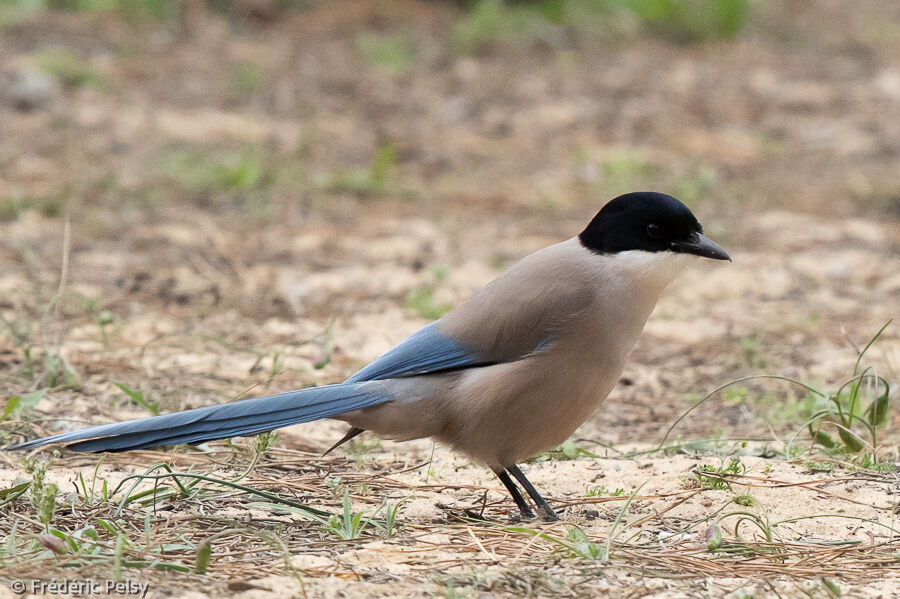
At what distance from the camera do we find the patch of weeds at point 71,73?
10.4 meters

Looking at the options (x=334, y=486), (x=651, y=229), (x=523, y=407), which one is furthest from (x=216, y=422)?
(x=651, y=229)

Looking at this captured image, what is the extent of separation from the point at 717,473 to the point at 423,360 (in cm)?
110

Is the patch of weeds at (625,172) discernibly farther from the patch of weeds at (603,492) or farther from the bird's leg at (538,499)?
the bird's leg at (538,499)

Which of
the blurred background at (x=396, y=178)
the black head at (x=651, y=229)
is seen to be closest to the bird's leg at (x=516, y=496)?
the black head at (x=651, y=229)

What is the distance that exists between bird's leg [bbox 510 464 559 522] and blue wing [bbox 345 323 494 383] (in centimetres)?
39

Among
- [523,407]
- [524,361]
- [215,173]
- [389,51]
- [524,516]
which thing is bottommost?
[215,173]

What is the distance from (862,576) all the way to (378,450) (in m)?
2.15

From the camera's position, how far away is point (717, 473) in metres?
3.91

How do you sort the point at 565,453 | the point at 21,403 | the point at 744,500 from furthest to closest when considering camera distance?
the point at 565,453 < the point at 21,403 < the point at 744,500

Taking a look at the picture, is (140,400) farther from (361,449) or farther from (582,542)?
(582,542)

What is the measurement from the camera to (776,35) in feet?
45.4

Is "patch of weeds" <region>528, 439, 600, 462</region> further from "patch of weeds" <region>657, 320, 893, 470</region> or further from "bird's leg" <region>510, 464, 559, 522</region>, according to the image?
"bird's leg" <region>510, 464, 559, 522</region>

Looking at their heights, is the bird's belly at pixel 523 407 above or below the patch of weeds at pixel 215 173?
above

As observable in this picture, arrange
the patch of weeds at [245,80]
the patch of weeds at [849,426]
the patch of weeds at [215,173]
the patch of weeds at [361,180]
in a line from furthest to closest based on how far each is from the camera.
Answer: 1. the patch of weeds at [245,80]
2. the patch of weeds at [361,180]
3. the patch of weeds at [215,173]
4. the patch of weeds at [849,426]
